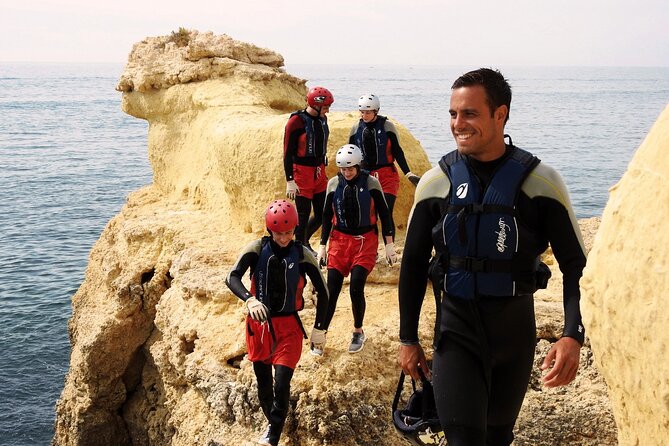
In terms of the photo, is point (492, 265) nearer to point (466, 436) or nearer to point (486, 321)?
point (486, 321)

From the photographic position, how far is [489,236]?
13.6ft

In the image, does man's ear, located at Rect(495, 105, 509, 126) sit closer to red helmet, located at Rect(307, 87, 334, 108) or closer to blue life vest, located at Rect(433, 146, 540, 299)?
blue life vest, located at Rect(433, 146, 540, 299)

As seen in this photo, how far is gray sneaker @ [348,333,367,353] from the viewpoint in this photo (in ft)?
27.0

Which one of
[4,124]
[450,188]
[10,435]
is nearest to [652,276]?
[450,188]

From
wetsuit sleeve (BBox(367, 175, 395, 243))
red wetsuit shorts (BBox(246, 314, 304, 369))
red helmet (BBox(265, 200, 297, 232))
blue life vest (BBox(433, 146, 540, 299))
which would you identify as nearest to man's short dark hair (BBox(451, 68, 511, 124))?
blue life vest (BBox(433, 146, 540, 299))

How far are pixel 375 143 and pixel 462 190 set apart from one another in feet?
19.3

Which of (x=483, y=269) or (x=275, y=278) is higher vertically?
(x=483, y=269)

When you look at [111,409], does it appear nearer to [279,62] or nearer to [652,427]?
[279,62]

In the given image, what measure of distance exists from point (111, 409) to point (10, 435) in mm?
4252

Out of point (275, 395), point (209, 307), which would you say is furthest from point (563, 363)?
point (209, 307)

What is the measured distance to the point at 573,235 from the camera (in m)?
4.18

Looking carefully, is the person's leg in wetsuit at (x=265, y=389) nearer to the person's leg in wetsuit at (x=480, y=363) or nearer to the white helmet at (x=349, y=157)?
the white helmet at (x=349, y=157)

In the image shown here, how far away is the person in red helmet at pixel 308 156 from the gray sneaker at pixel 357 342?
6.47 ft

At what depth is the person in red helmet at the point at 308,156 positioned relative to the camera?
1012 cm
